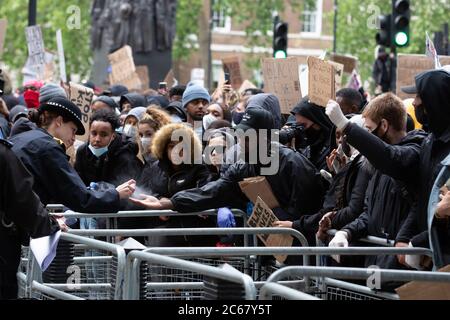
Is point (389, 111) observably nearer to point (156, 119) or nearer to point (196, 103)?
point (156, 119)

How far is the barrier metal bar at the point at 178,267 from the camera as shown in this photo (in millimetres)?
4723

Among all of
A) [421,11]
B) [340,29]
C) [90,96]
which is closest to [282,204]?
[90,96]

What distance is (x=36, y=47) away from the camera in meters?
18.2

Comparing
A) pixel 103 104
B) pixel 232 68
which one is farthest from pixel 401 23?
pixel 103 104

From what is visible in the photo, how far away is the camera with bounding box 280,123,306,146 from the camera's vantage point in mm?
9327

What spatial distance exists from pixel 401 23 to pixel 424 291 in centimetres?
1555

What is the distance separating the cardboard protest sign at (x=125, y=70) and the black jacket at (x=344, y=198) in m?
11.1

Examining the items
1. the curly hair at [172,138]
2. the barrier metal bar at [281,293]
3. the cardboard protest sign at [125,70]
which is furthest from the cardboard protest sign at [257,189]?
the cardboard protest sign at [125,70]

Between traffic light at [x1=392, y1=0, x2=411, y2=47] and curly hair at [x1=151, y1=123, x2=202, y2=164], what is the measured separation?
37.4ft

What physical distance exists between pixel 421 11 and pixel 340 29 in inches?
265

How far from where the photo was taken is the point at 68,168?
7.52 meters

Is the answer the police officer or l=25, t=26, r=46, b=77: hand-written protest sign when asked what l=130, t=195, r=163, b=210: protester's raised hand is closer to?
the police officer

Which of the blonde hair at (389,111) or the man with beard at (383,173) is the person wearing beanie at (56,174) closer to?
the man with beard at (383,173)

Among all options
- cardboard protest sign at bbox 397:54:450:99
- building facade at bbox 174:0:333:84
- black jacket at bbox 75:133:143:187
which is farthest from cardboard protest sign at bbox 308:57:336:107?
building facade at bbox 174:0:333:84
